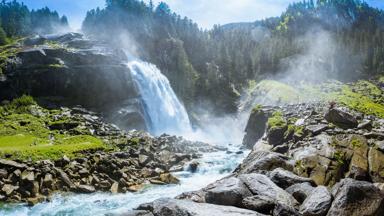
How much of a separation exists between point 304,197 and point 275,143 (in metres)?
28.0

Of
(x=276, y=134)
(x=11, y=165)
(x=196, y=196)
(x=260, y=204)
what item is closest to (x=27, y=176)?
(x=11, y=165)

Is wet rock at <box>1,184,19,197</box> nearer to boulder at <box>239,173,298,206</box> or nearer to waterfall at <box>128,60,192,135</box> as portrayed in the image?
boulder at <box>239,173,298,206</box>

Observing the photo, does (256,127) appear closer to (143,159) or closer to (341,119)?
(341,119)

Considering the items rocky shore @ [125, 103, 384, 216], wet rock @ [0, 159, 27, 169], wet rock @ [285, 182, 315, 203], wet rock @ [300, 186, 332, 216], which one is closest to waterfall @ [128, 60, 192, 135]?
rocky shore @ [125, 103, 384, 216]

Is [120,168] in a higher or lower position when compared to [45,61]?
lower

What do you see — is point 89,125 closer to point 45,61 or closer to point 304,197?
point 45,61

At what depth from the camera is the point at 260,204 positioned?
53.4 ft

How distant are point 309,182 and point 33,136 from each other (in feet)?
165

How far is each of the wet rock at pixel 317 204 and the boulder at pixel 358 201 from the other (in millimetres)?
282

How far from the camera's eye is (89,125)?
67.3m

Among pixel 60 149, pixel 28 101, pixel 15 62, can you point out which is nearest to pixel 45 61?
pixel 15 62

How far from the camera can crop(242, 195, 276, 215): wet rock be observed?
53.2 feet

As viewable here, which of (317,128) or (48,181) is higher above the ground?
(317,128)

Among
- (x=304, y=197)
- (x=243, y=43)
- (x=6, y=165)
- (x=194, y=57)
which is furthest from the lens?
(x=243, y=43)
